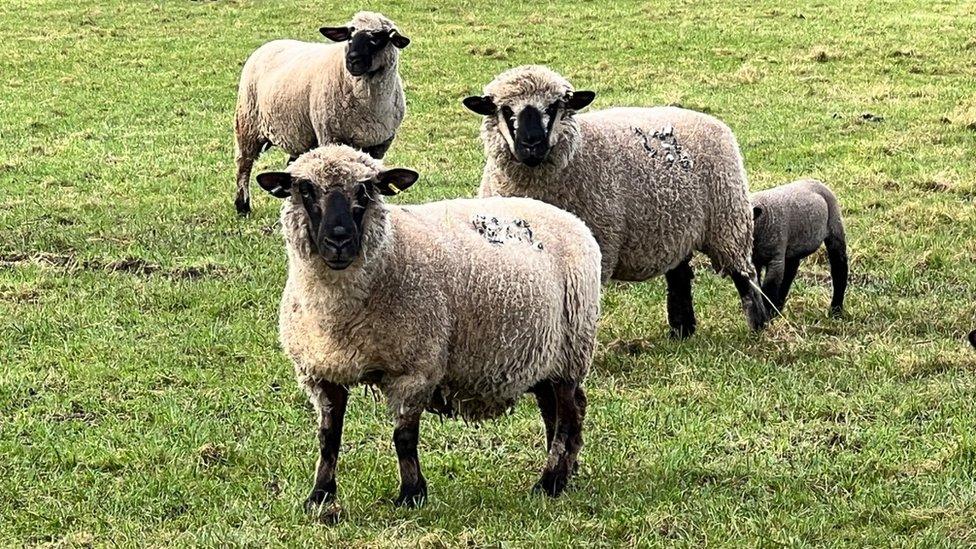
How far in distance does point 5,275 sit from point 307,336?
562 centimetres

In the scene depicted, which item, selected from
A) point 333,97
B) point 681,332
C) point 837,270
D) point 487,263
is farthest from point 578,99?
point 333,97

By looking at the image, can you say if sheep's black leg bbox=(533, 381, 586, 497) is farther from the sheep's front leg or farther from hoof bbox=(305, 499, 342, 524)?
the sheep's front leg

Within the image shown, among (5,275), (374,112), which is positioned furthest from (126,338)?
(374,112)

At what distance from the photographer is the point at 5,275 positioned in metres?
10.5

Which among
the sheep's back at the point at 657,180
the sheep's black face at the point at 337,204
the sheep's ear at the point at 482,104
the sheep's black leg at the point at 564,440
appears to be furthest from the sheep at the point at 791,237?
the sheep's black face at the point at 337,204

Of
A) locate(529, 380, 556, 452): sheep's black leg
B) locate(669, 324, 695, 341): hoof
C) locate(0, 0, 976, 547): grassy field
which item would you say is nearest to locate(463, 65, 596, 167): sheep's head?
locate(0, 0, 976, 547): grassy field

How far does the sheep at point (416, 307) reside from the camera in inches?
222

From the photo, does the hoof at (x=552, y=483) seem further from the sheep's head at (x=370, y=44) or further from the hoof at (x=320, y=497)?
the sheep's head at (x=370, y=44)

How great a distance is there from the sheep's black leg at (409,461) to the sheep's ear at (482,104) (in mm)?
3106

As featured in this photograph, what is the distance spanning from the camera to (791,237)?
32.7 feet

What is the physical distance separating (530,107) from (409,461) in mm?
3078

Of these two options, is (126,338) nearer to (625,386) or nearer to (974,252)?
(625,386)

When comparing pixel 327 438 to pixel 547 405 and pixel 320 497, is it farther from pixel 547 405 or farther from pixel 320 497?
pixel 547 405

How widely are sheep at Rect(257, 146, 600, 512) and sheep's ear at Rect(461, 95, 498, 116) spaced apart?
6.78 ft
